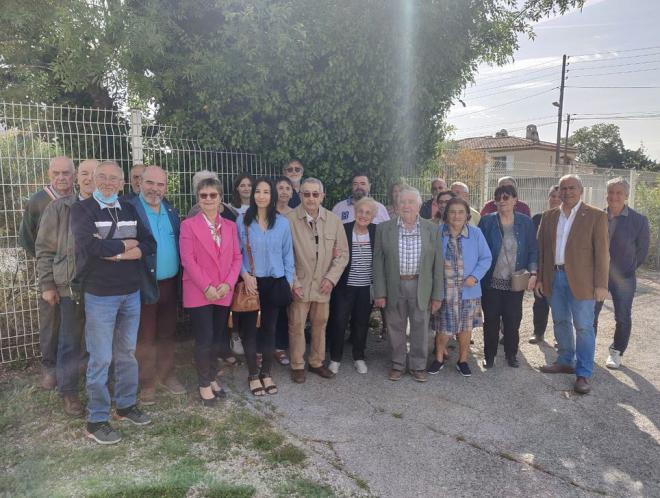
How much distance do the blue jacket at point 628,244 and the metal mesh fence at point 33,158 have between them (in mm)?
4879

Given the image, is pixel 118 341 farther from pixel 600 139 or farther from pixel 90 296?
pixel 600 139

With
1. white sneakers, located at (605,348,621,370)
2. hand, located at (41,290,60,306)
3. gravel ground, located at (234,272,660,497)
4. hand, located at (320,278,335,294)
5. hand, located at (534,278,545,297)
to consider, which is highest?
hand, located at (41,290,60,306)

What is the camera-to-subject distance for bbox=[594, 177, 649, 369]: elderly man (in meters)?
5.41

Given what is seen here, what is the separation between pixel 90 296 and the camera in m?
3.53

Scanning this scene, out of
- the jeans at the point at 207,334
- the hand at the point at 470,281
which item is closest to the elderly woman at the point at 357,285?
→ the hand at the point at 470,281

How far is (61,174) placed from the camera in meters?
4.13

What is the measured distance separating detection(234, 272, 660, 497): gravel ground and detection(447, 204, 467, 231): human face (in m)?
1.55

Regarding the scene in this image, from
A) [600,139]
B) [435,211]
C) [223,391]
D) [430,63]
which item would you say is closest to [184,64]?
[430,63]

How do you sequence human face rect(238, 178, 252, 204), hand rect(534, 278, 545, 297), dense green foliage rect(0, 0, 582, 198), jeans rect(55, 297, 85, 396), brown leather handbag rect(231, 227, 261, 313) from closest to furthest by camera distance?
jeans rect(55, 297, 85, 396)
brown leather handbag rect(231, 227, 261, 313)
human face rect(238, 178, 252, 204)
hand rect(534, 278, 545, 297)
dense green foliage rect(0, 0, 582, 198)

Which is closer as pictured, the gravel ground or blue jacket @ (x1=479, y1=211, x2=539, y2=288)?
the gravel ground

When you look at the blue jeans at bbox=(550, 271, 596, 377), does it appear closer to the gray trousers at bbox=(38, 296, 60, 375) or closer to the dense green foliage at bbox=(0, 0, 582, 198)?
the dense green foliage at bbox=(0, 0, 582, 198)

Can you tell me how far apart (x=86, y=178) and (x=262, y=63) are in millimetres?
2591

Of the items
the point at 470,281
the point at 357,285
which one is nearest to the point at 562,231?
the point at 470,281

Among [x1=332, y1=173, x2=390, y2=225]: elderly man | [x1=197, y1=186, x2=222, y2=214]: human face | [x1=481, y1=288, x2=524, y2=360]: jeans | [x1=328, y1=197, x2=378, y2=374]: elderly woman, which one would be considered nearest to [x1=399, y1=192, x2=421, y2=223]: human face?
[x1=328, y1=197, x2=378, y2=374]: elderly woman
